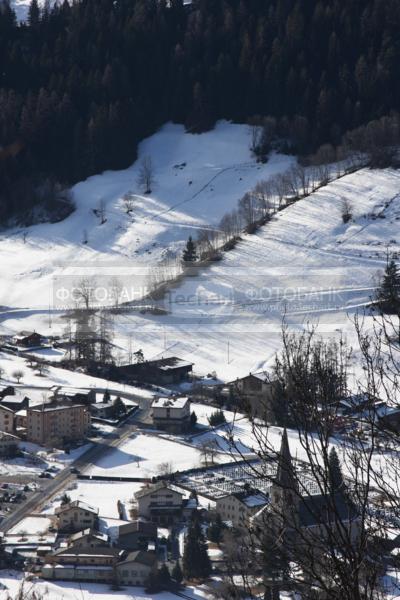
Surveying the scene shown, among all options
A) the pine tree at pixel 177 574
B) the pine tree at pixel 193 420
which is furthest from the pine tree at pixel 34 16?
the pine tree at pixel 177 574

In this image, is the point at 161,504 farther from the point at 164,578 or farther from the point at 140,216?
the point at 140,216

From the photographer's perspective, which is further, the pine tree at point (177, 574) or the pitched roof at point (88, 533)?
the pitched roof at point (88, 533)

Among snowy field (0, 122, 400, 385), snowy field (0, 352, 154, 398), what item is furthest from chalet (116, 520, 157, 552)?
snowy field (0, 122, 400, 385)

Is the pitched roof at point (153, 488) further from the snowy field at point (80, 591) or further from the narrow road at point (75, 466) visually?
the snowy field at point (80, 591)

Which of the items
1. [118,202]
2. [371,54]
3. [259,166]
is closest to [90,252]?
[118,202]

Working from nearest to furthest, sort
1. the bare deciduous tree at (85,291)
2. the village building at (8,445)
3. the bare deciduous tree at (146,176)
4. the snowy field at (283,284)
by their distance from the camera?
the village building at (8,445) < the snowy field at (283,284) < the bare deciduous tree at (85,291) < the bare deciduous tree at (146,176)

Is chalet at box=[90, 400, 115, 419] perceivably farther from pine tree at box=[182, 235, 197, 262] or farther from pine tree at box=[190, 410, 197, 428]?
pine tree at box=[182, 235, 197, 262]
